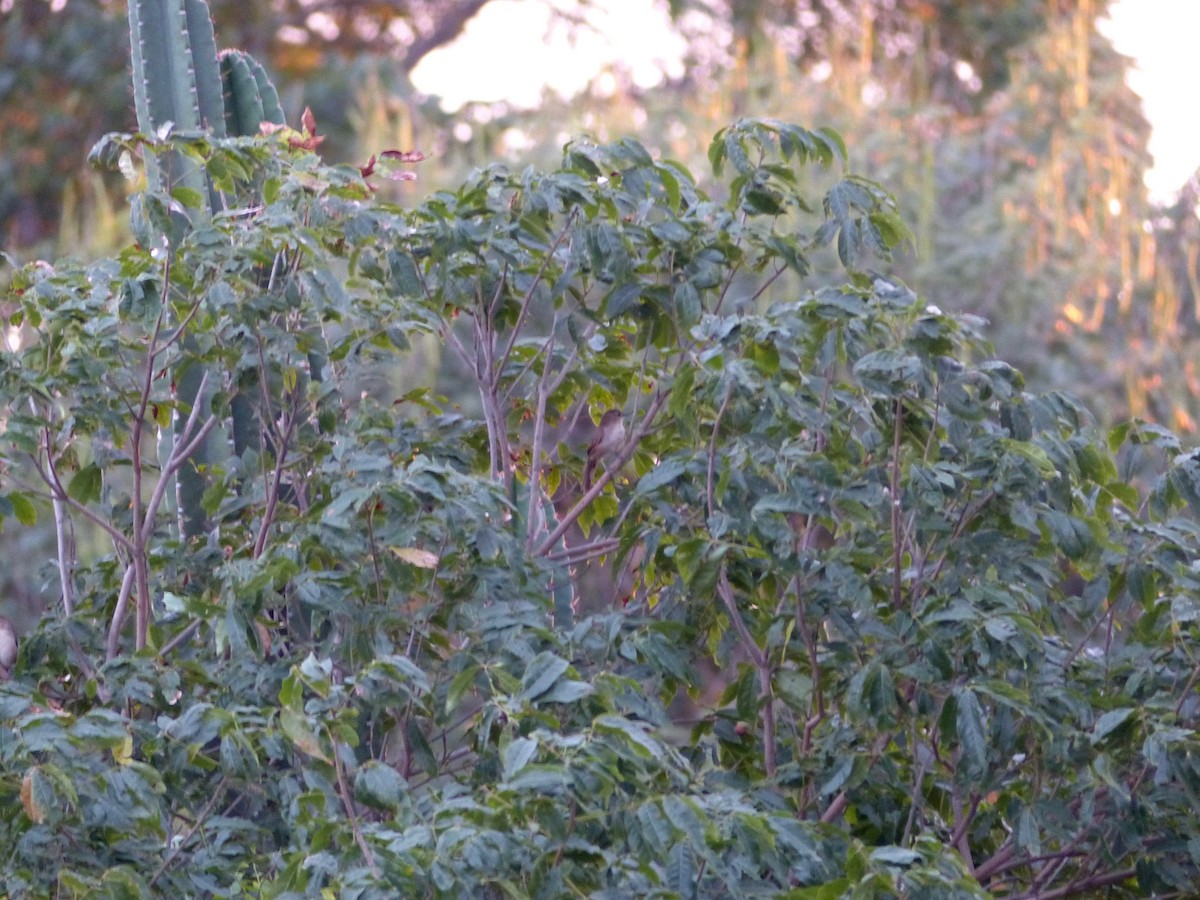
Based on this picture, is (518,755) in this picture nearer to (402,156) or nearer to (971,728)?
(971,728)

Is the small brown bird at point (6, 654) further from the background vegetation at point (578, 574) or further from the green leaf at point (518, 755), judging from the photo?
the green leaf at point (518, 755)

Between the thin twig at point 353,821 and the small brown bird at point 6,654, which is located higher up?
the thin twig at point 353,821

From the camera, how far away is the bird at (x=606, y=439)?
111 inches

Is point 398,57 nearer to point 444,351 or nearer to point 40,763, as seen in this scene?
point 444,351

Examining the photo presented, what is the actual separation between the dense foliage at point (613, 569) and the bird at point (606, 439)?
1.5 inches

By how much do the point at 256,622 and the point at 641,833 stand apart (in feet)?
2.51

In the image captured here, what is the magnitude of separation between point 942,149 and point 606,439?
5685mm

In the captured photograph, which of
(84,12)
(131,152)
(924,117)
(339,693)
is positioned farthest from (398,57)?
(339,693)

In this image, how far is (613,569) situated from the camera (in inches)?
107

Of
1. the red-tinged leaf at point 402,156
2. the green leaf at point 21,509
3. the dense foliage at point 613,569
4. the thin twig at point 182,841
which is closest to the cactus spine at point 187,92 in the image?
the dense foliage at point 613,569

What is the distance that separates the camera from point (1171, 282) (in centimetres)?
711

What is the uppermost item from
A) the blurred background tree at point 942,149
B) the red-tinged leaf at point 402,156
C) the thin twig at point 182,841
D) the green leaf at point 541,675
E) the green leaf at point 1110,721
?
the red-tinged leaf at point 402,156

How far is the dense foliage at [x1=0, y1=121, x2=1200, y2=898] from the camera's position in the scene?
6.88 ft

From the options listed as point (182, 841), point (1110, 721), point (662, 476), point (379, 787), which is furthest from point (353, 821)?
point (1110, 721)
